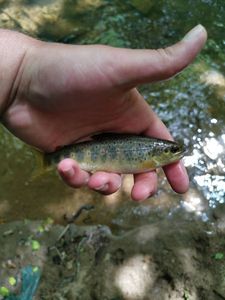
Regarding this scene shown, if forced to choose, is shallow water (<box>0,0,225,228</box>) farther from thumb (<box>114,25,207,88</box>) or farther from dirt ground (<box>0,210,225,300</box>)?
thumb (<box>114,25,207,88</box>)

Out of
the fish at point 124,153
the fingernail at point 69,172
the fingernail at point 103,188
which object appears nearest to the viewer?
the fingernail at point 69,172

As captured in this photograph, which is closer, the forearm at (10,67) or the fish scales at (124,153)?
the fish scales at (124,153)

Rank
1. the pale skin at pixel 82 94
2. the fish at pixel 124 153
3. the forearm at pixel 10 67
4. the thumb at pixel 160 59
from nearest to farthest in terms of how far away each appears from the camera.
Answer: the thumb at pixel 160 59 < the pale skin at pixel 82 94 < the fish at pixel 124 153 < the forearm at pixel 10 67

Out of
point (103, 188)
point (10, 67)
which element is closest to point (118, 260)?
point (103, 188)

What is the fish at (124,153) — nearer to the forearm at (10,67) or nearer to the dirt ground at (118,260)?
the forearm at (10,67)

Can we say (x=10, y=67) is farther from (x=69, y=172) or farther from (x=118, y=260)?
(x=118, y=260)

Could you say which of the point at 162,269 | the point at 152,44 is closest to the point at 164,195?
the point at 162,269

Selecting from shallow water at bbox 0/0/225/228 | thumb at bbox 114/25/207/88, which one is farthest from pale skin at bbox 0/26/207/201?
shallow water at bbox 0/0/225/228

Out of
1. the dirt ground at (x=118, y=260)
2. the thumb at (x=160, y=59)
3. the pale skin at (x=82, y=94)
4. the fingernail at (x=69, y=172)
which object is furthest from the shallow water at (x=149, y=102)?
the thumb at (x=160, y=59)
